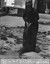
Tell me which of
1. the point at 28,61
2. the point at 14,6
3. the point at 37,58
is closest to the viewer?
the point at 28,61

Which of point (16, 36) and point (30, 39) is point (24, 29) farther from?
point (16, 36)

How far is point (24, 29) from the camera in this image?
1789mm

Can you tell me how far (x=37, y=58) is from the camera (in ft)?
5.36

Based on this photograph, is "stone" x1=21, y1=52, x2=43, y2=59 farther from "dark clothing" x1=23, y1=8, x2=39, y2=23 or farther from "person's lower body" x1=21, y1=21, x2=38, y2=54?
"dark clothing" x1=23, y1=8, x2=39, y2=23

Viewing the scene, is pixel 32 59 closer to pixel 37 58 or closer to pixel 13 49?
pixel 37 58

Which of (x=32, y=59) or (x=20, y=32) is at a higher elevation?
(x=20, y=32)

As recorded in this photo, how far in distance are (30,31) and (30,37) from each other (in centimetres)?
8

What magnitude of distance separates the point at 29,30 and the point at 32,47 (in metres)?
0.21

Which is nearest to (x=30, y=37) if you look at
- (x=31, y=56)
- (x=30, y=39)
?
(x=30, y=39)

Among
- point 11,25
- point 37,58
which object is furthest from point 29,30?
point 11,25

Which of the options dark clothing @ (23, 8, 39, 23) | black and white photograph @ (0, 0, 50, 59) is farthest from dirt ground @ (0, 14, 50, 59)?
dark clothing @ (23, 8, 39, 23)

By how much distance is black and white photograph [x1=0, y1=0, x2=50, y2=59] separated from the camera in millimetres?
1692

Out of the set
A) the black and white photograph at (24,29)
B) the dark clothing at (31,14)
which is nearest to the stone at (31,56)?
the black and white photograph at (24,29)

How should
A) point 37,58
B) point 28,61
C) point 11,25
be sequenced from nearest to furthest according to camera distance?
point 28,61
point 37,58
point 11,25
